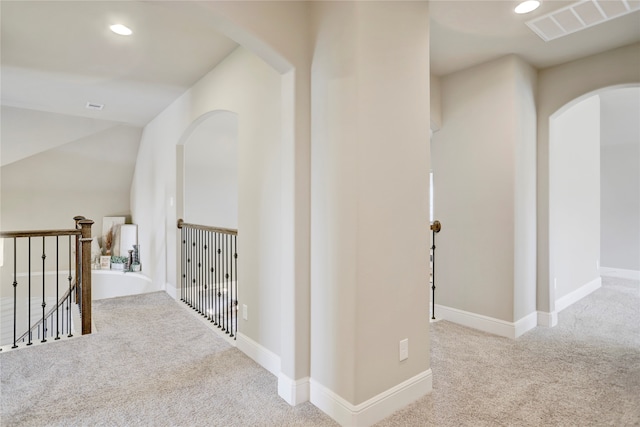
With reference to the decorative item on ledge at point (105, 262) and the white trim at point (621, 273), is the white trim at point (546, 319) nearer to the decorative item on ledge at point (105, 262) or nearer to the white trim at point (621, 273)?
the white trim at point (621, 273)

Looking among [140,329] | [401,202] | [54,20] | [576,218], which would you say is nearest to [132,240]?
[140,329]

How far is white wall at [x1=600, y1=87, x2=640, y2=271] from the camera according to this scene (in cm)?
561

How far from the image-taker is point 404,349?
2020mm

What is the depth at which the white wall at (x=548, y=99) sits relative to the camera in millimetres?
3088

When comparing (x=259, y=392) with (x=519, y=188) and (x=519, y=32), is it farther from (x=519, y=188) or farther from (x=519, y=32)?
(x=519, y=32)

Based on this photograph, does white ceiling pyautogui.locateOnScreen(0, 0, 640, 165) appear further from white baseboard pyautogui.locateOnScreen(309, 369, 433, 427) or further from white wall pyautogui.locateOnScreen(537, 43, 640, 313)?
white baseboard pyautogui.locateOnScreen(309, 369, 433, 427)

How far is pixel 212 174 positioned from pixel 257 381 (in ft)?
→ 13.9

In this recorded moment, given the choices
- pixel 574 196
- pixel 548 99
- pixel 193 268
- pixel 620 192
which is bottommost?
pixel 193 268

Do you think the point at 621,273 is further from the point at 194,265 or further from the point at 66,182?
the point at 66,182

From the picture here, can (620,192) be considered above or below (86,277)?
above

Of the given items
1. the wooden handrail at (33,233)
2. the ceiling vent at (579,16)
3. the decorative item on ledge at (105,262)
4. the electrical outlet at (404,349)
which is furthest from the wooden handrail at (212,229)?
the decorative item on ledge at (105,262)

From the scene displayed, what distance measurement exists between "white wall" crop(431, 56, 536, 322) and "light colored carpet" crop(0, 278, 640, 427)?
1.37 feet


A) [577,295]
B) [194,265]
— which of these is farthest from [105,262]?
[577,295]

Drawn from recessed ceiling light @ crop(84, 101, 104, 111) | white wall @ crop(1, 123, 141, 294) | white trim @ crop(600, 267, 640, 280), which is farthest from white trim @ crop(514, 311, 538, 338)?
white wall @ crop(1, 123, 141, 294)
